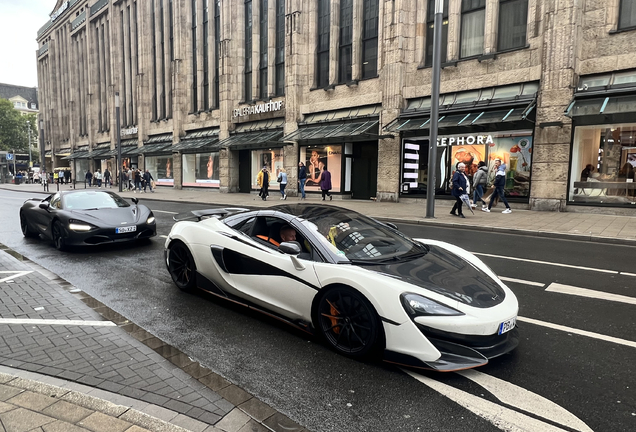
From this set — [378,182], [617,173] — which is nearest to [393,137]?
[378,182]

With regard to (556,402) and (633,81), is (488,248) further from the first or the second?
(633,81)

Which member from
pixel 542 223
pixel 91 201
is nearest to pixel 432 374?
pixel 91 201

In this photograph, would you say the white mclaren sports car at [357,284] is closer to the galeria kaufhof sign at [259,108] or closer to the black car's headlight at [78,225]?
the black car's headlight at [78,225]

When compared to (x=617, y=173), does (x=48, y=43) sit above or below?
above

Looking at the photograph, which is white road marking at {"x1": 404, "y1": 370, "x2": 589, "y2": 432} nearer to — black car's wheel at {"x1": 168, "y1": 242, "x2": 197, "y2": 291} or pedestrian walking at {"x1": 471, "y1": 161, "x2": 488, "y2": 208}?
black car's wheel at {"x1": 168, "y1": 242, "x2": 197, "y2": 291}

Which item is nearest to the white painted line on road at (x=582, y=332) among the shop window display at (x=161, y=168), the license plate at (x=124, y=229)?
the license plate at (x=124, y=229)

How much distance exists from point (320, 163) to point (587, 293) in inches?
735

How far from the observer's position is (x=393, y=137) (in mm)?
19203

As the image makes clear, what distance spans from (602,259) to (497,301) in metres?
5.69

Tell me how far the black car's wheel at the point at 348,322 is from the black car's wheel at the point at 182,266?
2.19m

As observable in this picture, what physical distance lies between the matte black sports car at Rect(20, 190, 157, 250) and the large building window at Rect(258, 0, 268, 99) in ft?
65.5

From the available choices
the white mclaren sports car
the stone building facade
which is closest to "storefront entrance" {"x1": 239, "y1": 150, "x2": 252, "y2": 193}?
the stone building facade

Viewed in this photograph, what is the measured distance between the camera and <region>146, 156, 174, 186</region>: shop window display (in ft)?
117

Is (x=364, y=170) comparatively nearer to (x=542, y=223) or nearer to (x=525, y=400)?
(x=542, y=223)
